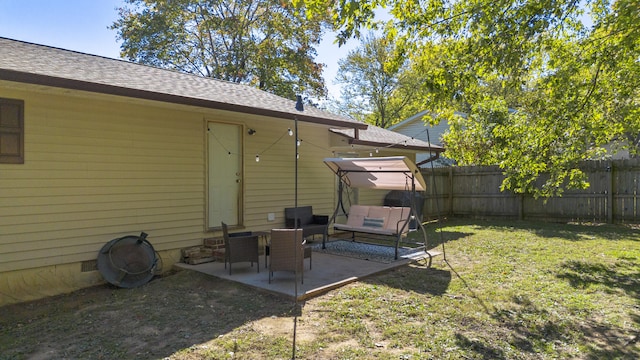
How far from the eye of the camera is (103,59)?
278 inches

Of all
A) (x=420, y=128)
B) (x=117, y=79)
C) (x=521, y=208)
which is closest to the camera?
(x=117, y=79)

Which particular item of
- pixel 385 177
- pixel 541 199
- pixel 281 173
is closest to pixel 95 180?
pixel 281 173

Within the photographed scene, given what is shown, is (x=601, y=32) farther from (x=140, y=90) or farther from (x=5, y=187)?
(x=5, y=187)

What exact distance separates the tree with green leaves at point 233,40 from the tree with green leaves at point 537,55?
50.2ft

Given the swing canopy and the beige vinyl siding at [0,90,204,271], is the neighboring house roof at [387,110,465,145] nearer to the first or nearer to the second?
the swing canopy

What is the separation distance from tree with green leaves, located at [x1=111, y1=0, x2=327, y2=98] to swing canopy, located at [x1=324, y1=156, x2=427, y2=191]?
14.3 metres

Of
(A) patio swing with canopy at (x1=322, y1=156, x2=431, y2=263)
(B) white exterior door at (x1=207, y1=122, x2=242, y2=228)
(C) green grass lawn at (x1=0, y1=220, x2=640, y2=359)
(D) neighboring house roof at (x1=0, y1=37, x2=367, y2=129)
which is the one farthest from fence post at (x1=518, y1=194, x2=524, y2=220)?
(B) white exterior door at (x1=207, y1=122, x2=242, y2=228)

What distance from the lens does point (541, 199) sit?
1222 centimetres

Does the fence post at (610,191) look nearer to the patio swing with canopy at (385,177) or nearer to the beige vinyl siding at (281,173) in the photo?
the patio swing with canopy at (385,177)

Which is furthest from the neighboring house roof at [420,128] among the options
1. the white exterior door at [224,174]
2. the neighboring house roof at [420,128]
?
the white exterior door at [224,174]

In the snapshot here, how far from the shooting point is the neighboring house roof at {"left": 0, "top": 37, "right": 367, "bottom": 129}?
4.54 metres

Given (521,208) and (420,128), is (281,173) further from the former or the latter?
(420,128)

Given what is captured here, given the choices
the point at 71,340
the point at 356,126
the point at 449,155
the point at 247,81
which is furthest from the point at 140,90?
the point at 247,81

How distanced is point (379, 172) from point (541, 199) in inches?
280
